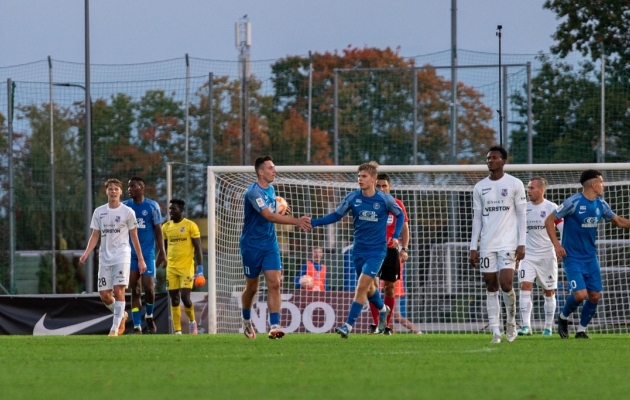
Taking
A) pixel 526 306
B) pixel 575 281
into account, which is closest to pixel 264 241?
pixel 575 281

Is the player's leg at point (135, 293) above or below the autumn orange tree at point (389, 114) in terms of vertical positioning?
below

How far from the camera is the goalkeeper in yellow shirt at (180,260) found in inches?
736

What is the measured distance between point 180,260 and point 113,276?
310 centimetres

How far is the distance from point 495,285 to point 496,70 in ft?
49.8

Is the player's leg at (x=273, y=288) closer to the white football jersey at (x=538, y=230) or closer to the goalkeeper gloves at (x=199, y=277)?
the white football jersey at (x=538, y=230)

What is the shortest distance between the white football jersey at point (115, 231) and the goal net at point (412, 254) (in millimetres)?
3252

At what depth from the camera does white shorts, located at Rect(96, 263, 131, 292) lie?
15680 millimetres

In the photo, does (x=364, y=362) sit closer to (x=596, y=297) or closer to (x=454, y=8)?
(x=596, y=297)

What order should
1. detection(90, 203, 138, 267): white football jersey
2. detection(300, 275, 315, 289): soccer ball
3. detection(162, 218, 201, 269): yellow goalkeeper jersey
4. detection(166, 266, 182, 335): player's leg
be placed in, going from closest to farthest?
detection(90, 203, 138, 267): white football jersey < detection(166, 266, 182, 335): player's leg < detection(162, 218, 201, 269): yellow goalkeeper jersey < detection(300, 275, 315, 289): soccer ball

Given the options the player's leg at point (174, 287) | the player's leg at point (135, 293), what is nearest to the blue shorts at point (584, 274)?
the player's leg at point (135, 293)

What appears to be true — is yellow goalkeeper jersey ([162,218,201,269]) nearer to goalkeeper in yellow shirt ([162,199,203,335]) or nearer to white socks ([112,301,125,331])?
goalkeeper in yellow shirt ([162,199,203,335])

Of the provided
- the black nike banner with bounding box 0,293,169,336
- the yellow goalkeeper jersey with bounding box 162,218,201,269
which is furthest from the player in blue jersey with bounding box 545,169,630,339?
the black nike banner with bounding box 0,293,169,336

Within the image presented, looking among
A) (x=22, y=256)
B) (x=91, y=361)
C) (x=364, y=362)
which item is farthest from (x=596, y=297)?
(x=22, y=256)

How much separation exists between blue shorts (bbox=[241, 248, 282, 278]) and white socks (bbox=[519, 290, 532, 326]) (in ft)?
15.0
